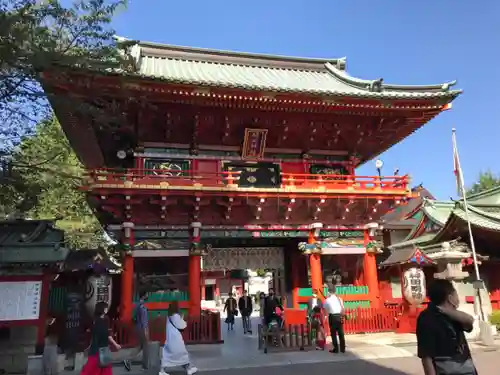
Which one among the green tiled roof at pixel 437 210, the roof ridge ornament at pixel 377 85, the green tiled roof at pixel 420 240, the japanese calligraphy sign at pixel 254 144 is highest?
the roof ridge ornament at pixel 377 85

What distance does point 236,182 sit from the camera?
1502 centimetres

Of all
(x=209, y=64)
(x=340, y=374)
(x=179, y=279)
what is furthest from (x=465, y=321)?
Answer: (x=209, y=64)

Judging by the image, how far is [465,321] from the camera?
355 centimetres

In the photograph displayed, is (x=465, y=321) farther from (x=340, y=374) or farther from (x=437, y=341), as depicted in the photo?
(x=340, y=374)

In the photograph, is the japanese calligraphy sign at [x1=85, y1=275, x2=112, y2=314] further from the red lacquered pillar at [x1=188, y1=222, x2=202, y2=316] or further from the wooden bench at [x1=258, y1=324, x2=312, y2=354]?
the wooden bench at [x1=258, y1=324, x2=312, y2=354]

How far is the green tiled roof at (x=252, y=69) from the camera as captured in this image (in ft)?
57.0

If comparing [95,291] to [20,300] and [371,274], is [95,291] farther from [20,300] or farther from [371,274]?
[371,274]

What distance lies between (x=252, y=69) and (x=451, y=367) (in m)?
19.0

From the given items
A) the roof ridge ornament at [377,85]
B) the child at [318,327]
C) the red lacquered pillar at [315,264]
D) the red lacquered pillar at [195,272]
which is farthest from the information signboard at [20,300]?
the roof ridge ornament at [377,85]

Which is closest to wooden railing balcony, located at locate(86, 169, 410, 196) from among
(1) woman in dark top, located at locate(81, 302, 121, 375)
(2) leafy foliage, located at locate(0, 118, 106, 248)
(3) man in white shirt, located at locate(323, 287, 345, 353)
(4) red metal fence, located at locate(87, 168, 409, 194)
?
(4) red metal fence, located at locate(87, 168, 409, 194)

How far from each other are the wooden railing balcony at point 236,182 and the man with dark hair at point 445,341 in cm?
1030

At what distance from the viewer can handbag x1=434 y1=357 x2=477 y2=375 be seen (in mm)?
3520

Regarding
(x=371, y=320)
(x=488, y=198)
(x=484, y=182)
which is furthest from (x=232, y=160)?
(x=484, y=182)

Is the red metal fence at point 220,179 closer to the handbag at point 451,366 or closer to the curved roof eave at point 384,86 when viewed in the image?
the curved roof eave at point 384,86
